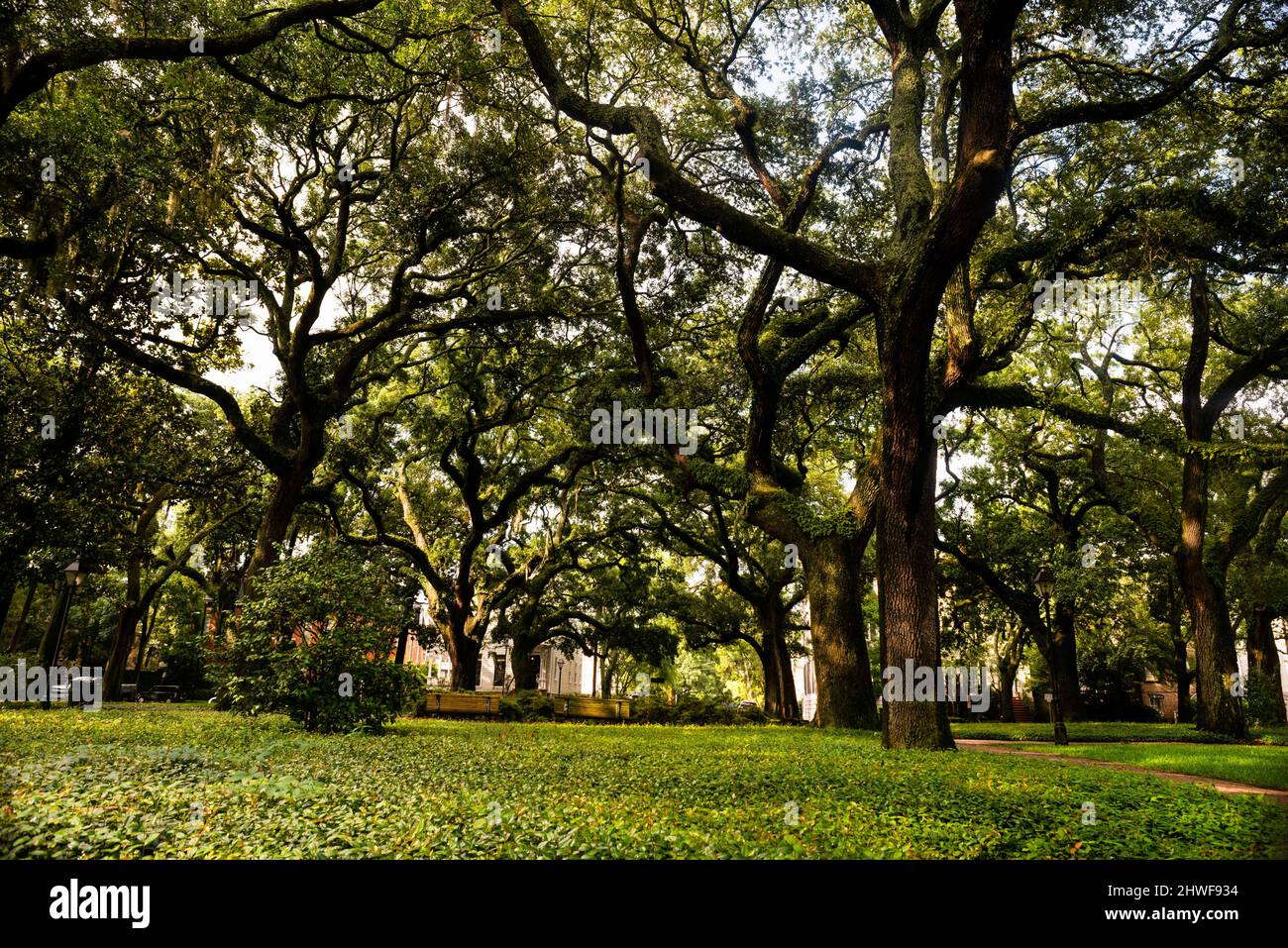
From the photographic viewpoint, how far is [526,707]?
20141 millimetres

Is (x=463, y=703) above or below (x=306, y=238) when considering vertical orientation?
below

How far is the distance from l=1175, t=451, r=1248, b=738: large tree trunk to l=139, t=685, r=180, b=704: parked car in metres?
34.9

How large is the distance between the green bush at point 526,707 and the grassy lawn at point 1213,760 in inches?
496

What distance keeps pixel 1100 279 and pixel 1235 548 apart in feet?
26.7

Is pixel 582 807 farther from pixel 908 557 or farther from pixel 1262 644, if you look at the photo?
pixel 1262 644

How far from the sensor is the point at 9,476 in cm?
1369

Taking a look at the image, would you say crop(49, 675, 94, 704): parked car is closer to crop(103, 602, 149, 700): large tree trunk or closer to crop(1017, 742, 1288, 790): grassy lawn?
crop(103, 602, 149, 700): large tree trunk

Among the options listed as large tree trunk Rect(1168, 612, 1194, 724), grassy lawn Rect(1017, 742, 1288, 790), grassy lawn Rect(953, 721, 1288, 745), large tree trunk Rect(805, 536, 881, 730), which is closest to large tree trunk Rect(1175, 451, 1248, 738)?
grassy lawn Rect(953, 721, 1288, 745)

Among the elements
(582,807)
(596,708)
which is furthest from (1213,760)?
(596,708)

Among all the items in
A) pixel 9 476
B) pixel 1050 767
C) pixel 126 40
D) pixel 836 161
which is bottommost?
pixel 1050 767

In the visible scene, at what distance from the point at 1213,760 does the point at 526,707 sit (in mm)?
15467

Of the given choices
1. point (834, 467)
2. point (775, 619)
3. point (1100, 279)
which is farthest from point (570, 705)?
point (1100, 279)

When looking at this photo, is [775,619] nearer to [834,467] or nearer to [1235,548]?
[834,467]

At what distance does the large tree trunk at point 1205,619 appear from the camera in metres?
16.0
